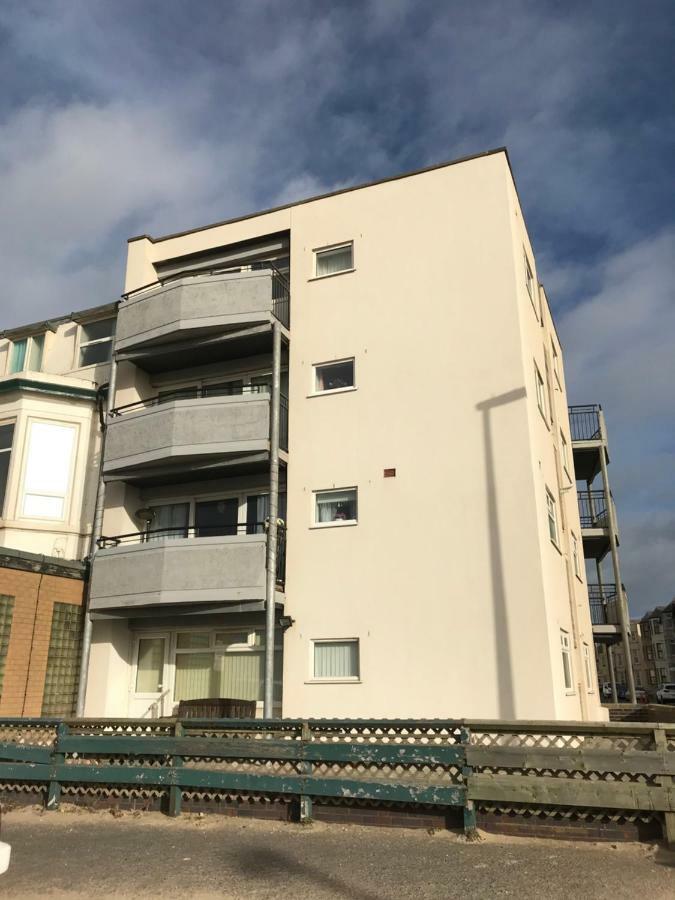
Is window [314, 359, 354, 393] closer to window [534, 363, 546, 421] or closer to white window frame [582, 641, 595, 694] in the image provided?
window [534, 363, 546, 421]

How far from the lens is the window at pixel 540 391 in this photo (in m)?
16.6

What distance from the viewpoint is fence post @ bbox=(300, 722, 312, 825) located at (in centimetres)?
851

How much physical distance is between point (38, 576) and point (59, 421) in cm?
447

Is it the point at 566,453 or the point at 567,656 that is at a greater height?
the point at 566,453

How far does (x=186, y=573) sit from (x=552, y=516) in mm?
7914

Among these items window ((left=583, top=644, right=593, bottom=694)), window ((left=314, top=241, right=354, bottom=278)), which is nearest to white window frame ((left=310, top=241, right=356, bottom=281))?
window ((left=314, top=241, right=354, bottom=278))

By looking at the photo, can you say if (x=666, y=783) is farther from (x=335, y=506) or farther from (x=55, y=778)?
(x=335, y=506)

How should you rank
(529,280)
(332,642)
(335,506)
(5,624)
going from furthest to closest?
(529,280)
(335,506)
(332,642)
(5,624)

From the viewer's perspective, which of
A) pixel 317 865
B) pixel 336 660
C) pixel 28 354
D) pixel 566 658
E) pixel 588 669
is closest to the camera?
pixel 317 865

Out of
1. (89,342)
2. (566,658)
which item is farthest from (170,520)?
(566,658)

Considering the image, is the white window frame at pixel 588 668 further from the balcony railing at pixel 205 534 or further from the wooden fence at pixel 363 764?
the wooden fence at pixel 363 764

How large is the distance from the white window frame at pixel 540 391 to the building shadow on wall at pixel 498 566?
2088 millimetres

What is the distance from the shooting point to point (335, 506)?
15109mm

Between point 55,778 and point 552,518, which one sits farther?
point 552,518
